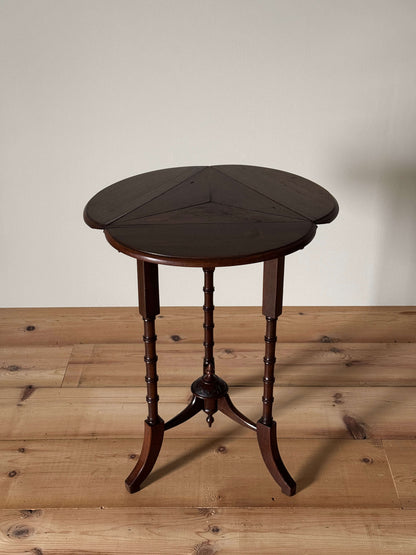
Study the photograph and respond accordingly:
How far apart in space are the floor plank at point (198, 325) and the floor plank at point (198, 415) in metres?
0.36

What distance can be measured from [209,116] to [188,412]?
1.19 meters

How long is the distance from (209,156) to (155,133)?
239mm

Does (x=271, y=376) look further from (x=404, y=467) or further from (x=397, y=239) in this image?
(x=397, y=239)

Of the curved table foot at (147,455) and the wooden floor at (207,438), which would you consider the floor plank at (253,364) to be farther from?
the curved table foot at (147,455)

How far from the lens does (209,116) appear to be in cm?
295

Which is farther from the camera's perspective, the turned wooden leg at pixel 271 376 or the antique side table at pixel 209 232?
the turned wooden leg at pixel 271 376

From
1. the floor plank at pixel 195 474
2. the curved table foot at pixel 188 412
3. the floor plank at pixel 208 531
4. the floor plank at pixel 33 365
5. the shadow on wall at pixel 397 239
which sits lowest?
the floor plank at pixel 208 531

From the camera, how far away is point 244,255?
1.83 m

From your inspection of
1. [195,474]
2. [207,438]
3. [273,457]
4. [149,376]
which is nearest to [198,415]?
[207,438]

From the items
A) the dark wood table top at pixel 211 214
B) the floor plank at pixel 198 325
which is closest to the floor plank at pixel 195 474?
the floor plank at pixel 198 325

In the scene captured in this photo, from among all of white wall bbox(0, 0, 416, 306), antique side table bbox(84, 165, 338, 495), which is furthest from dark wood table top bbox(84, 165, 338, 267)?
white wall bbox(0, 0, 416, 306)

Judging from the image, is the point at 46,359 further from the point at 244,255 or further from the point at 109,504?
the point at 244,255

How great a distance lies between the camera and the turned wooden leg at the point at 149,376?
205 cm

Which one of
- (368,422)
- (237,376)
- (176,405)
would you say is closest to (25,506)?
(176,405)
